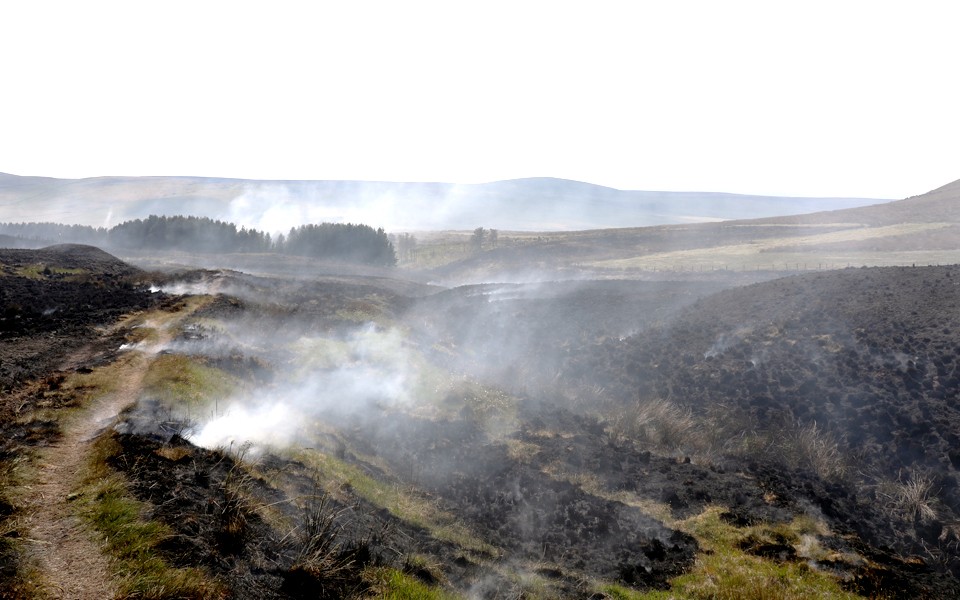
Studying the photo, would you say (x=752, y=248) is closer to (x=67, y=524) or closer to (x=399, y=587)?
(x=399, y=587)

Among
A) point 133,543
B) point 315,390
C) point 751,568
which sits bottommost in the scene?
point 751,568

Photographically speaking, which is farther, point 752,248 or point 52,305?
point 752,248

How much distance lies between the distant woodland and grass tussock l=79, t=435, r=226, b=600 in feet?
242

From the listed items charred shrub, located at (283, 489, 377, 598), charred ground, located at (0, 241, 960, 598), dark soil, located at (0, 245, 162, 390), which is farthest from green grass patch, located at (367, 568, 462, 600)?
dark soil, located at (0, 245, 162, 390)

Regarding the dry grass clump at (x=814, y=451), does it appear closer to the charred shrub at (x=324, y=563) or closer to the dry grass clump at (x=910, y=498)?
the dry grass clump at (x=910, y=498)

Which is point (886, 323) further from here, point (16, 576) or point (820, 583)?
point (16, 576)

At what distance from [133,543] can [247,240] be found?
85.7 m

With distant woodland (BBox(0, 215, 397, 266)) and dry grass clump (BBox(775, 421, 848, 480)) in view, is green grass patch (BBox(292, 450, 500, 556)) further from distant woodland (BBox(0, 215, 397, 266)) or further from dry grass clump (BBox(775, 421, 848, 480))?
distant woodland (BBox(0, 215, 397, 266))

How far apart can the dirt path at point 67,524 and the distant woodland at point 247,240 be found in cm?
7115

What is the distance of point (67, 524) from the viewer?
7574 mm

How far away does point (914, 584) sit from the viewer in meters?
9.74

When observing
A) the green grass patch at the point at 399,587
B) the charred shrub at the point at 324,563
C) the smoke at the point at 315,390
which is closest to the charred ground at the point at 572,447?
the charred shrub at the point at 324,563

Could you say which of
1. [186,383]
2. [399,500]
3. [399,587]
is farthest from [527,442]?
[186,383]

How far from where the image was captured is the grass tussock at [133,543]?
640cm
